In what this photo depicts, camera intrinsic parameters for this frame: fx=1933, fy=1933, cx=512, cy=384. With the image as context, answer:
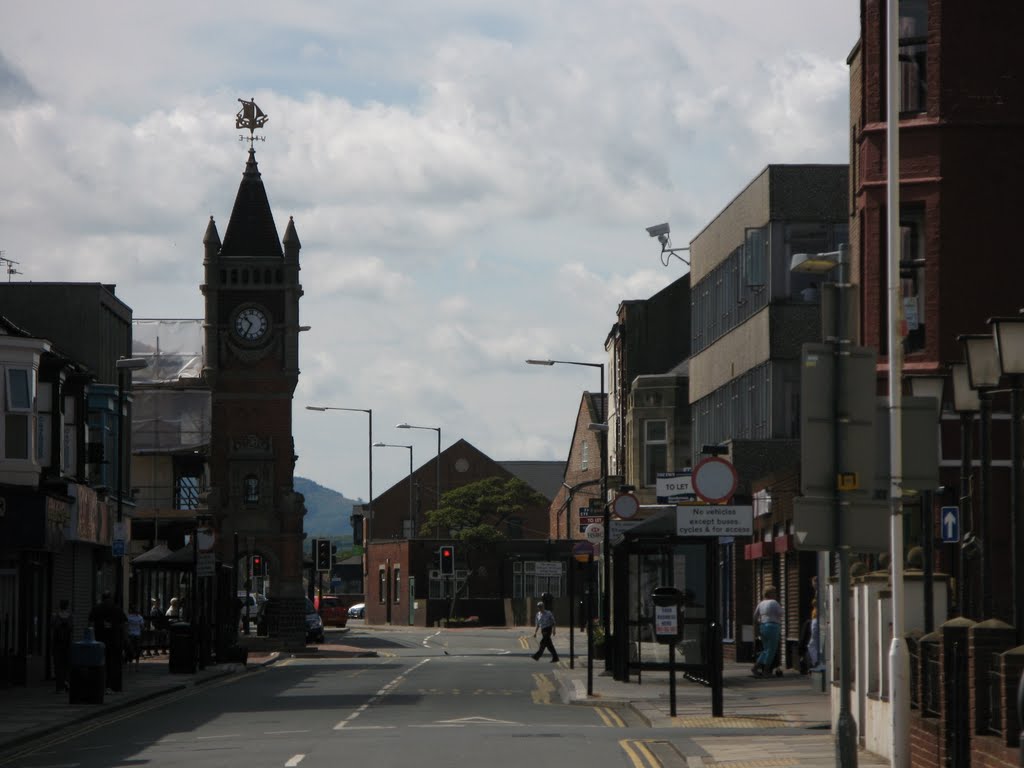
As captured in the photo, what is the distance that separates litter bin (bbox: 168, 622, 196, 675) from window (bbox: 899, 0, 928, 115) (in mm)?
21935

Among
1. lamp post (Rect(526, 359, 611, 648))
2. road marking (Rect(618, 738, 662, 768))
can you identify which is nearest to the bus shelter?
lamp post (Rect(526, 359, 611, 648))

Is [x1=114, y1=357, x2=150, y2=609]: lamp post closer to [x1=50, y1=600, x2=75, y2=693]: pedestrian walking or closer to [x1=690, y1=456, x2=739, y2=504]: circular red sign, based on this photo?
[x1=50, y1=600, x2=75, y2=693]: pedestrian walking

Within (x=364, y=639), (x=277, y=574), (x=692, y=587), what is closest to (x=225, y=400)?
(x=277, y=574)

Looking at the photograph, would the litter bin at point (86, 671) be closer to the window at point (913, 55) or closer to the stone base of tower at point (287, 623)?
the window at point (913, 55)

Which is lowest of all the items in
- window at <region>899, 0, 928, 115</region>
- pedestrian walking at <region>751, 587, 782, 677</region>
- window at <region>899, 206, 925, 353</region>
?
pedestrian walking at <region>751, 587, 782, 677</region>

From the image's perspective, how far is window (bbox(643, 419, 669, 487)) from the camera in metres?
59.1

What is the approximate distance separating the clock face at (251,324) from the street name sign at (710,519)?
2934 inches

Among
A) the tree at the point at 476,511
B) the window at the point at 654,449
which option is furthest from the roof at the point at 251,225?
the window at the point at 654,449

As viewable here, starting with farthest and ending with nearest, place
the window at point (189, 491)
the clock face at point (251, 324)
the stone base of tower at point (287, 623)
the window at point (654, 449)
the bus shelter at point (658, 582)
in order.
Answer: the clock face at point (251, 324)
the window at point (189, 491)
the stone base of tower at point (287, 623)
the window at point (654, 449)
the bus shelter at point (658, 582)

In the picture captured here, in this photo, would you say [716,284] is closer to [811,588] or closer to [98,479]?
[811,588]

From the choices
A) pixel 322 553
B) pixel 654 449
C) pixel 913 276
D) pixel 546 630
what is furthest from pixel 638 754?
pixel 322 553

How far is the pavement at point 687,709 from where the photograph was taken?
2023 centimetres

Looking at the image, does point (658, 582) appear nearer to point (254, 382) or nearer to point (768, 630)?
point (768, 630)

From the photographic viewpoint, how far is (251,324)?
98.1m
